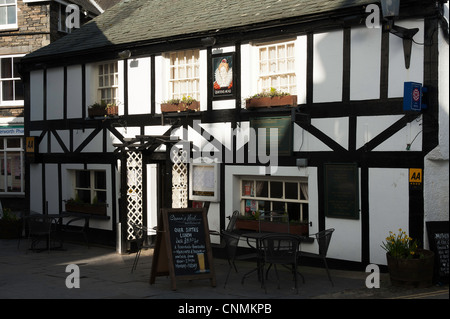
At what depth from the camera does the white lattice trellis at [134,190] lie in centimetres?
1302

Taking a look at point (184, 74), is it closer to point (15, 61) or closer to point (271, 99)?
point (271, 99)

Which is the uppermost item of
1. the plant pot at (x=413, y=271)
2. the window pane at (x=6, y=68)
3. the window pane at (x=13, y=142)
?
the window pane at (x=6, y=68)

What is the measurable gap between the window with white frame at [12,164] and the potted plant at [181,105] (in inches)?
366

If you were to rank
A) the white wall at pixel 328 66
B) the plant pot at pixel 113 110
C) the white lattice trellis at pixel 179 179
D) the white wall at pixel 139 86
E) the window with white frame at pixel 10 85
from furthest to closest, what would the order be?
the window with white frame at pixel 10 85, the plant pot at pixel 113 110, the white wall at pixel 139 86, the white lattice trellis at pixel 179 179, the white wall at pixel 328 66

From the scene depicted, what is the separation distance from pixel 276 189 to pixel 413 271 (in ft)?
12.0

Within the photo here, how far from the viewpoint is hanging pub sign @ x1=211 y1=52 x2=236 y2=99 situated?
12062 mm

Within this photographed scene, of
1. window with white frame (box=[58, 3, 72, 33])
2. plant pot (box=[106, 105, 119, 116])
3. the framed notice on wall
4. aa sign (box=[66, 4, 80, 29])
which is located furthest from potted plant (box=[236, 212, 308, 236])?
window with white frame (box=[58, 3, 72, 33])

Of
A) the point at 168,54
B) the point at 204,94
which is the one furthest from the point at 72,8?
the point at 204,94

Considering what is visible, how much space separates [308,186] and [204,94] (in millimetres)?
3233

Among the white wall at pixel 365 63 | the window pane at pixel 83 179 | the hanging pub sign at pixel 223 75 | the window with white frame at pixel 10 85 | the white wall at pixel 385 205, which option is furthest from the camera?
the window with white frame at pixel 10 85

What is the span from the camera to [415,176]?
964 centimetres

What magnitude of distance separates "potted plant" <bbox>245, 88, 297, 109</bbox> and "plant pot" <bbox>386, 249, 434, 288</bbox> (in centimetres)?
370

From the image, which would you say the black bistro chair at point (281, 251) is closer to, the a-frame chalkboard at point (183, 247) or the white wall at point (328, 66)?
the a-frame chalkboard at point (183, 247)

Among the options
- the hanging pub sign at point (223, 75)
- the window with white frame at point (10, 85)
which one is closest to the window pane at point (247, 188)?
the hanging pub sign at point (223, 75)
